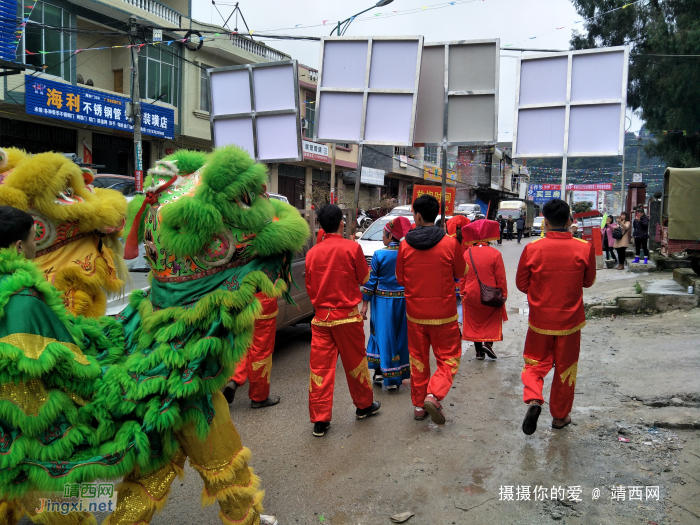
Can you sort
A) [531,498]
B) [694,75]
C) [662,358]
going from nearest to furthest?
1. [531,498]
2. [662,358]
3. [694,75]

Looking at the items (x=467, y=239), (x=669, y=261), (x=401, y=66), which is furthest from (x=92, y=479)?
(x=669, y=261)

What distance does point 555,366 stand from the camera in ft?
13.7

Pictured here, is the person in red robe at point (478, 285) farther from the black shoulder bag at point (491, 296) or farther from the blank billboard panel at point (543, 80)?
the blank billboard panel at point (543, 80)

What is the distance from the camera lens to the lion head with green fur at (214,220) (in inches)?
85.8

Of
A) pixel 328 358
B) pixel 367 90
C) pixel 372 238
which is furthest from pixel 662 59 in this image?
pixel 328 358

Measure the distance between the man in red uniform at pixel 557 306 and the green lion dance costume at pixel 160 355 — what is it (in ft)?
8.14

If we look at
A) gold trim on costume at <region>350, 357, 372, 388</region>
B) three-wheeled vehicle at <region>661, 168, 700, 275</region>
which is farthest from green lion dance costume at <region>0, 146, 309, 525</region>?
three-wheeled vehicle at <region>661, 168, 700, 275</region>

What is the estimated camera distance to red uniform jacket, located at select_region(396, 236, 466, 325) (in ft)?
14.4

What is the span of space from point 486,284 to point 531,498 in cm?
314

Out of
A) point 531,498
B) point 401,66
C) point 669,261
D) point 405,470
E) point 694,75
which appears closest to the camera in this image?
point 531,498

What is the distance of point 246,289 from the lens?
7.29 ft

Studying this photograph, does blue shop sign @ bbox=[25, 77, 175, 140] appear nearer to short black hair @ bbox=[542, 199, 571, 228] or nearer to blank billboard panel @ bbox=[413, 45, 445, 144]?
blank billboard panel @ bbox=[413, 45, 445, 144]

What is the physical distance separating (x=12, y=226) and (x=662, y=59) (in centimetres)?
1890

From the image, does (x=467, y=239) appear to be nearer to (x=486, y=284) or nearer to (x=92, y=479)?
(x=486, y=284)
